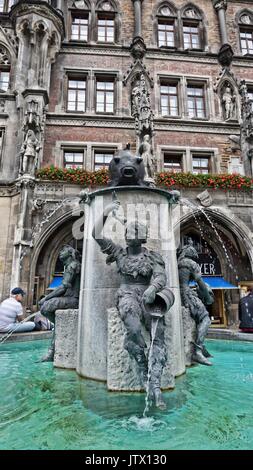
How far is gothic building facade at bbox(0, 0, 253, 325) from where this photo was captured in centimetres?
1282

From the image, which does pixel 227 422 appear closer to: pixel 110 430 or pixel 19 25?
pixel 110 430

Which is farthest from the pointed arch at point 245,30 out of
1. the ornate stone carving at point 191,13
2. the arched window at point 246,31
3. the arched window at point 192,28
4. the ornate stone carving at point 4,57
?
the ornate stone carving at point 4,57

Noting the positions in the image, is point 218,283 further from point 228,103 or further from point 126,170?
point 126,170

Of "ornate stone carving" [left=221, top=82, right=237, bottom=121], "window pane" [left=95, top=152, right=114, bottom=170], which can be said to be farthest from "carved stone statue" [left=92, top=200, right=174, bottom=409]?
"ornate stone carving" [left=221, top=82, right=237, bottom=121]

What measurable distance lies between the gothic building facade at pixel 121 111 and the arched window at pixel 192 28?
0.07 metres

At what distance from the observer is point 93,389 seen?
295cm

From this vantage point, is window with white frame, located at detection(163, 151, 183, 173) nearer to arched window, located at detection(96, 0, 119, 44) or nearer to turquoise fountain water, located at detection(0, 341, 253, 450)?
arched window, located at detection(96, 0, 119, 44)

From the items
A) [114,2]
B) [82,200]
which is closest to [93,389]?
[82,200]

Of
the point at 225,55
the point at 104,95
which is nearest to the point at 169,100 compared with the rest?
the point at 104,95

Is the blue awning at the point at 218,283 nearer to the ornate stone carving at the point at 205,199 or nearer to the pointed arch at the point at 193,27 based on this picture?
the ornate stone carving at the point at 205,199

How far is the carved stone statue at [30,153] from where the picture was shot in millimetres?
12594

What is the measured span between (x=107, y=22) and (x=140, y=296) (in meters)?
19.9

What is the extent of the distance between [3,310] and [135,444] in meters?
4.89

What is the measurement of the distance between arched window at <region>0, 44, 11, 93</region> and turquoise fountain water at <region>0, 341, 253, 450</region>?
16081 mm
